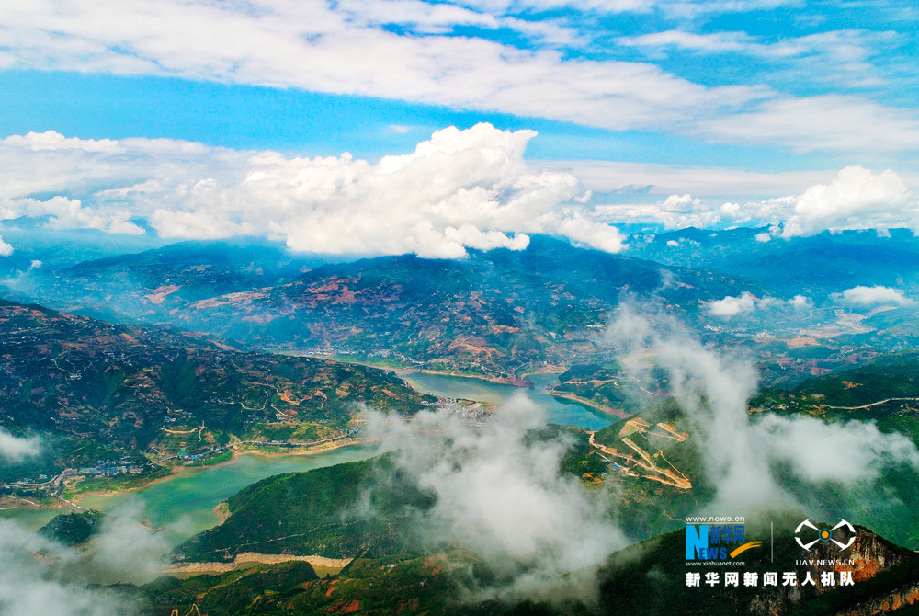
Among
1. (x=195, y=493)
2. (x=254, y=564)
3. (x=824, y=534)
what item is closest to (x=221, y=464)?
(x=195, y=493)

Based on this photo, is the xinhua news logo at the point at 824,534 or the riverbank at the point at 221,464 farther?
the riverbank at the point at 221,464

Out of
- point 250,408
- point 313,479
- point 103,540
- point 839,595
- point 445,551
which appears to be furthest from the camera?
point 250,408

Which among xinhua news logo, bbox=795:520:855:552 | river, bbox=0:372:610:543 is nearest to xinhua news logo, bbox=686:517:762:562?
xinhua news logo, bbox=795:520:855:552

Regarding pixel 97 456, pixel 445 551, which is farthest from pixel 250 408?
pixel 445 551

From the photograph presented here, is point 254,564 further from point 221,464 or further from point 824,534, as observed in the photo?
point 824,534

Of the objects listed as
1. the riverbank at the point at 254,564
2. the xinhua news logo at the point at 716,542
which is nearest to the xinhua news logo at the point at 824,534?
the xinhua news logo at the point at 716,542

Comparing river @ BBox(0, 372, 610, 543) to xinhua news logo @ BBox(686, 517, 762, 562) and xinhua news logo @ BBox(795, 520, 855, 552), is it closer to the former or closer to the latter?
xinhua news logo @ BBox(686, 517, 762, 562)

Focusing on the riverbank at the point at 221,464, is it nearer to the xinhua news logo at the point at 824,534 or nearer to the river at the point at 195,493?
the river at the point at 195,493

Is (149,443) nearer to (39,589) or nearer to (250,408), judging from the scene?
(250,408)
